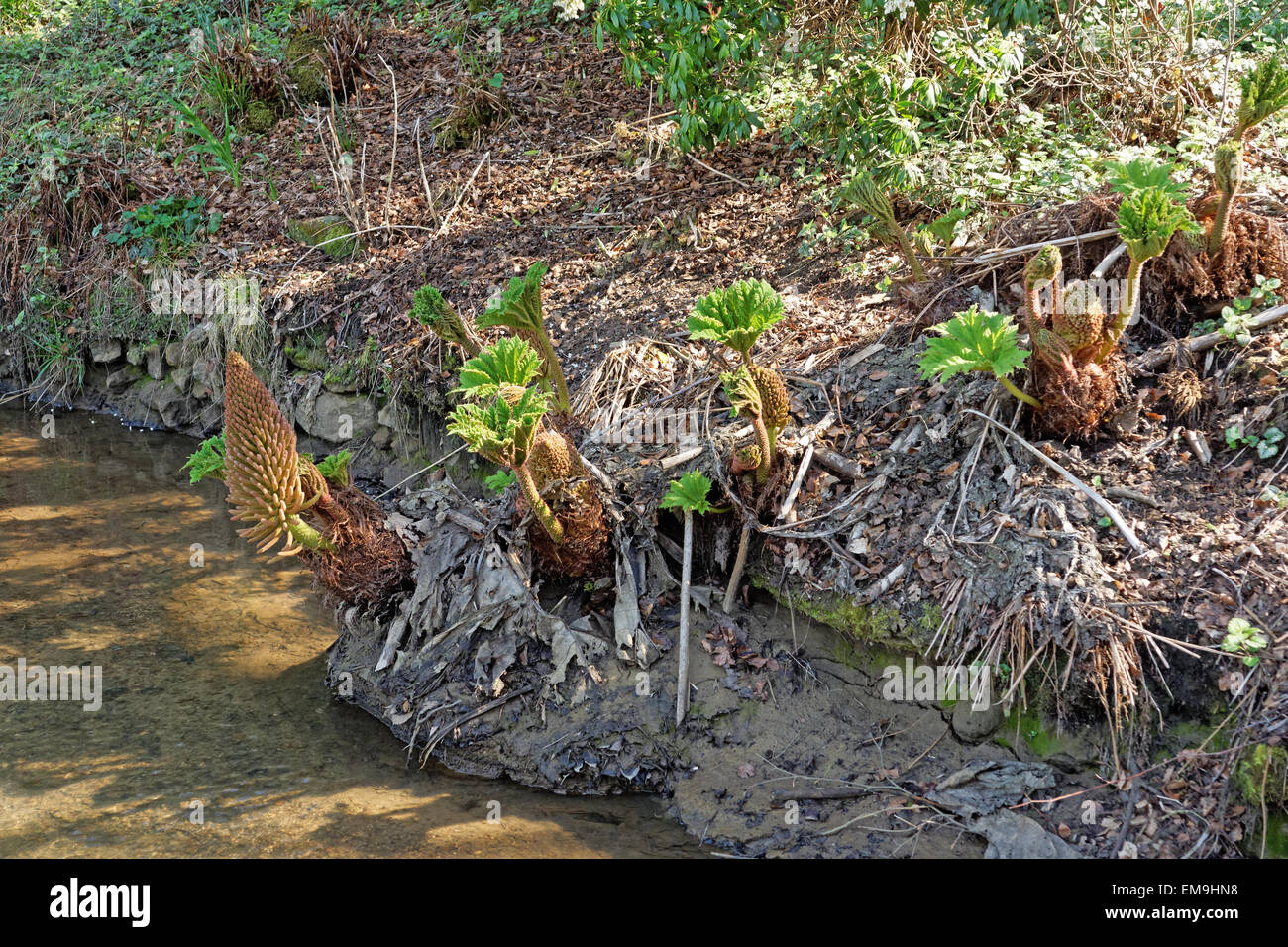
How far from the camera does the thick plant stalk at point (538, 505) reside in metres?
4.06

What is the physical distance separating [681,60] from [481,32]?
16.1 ft

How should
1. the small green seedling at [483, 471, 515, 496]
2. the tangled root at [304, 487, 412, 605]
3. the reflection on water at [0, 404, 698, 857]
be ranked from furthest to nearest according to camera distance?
the small green seedling at [483, 471, 515, 496] → the tangled root at [304, 487, 412, 605] → the reflection on water at [0, 404, 698, 857]

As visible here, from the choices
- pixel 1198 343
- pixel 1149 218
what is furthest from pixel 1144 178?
pixel 1198 343

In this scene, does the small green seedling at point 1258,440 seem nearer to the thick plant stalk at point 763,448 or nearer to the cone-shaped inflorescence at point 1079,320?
the cone-shaped inflorescence at point 1079,320

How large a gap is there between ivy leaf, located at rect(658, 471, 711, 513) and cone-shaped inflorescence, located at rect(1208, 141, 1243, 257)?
7.88 ft

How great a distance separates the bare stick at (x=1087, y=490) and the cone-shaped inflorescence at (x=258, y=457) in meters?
2.86

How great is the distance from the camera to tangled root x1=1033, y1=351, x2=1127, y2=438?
13.1 feet

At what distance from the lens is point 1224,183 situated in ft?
13.2

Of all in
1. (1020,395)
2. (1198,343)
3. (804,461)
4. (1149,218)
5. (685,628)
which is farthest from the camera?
(804,461)

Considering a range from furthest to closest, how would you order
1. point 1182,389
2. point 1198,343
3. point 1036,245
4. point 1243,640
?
1. point 1036,245
2. point 1198,343
3. point 1182,389
4. point 1243,640

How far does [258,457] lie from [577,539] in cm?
140

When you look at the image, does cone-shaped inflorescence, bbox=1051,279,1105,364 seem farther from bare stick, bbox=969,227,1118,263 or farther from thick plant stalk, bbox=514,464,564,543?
thick plant stalk, bbox=514,464,564,543

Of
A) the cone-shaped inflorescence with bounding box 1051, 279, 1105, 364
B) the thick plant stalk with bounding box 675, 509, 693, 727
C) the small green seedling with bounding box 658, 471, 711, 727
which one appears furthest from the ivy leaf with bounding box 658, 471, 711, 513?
the cone-shaped inflorescence with bounding box 1051, 279, 1105, 364

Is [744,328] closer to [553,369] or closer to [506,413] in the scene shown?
[506,413]
